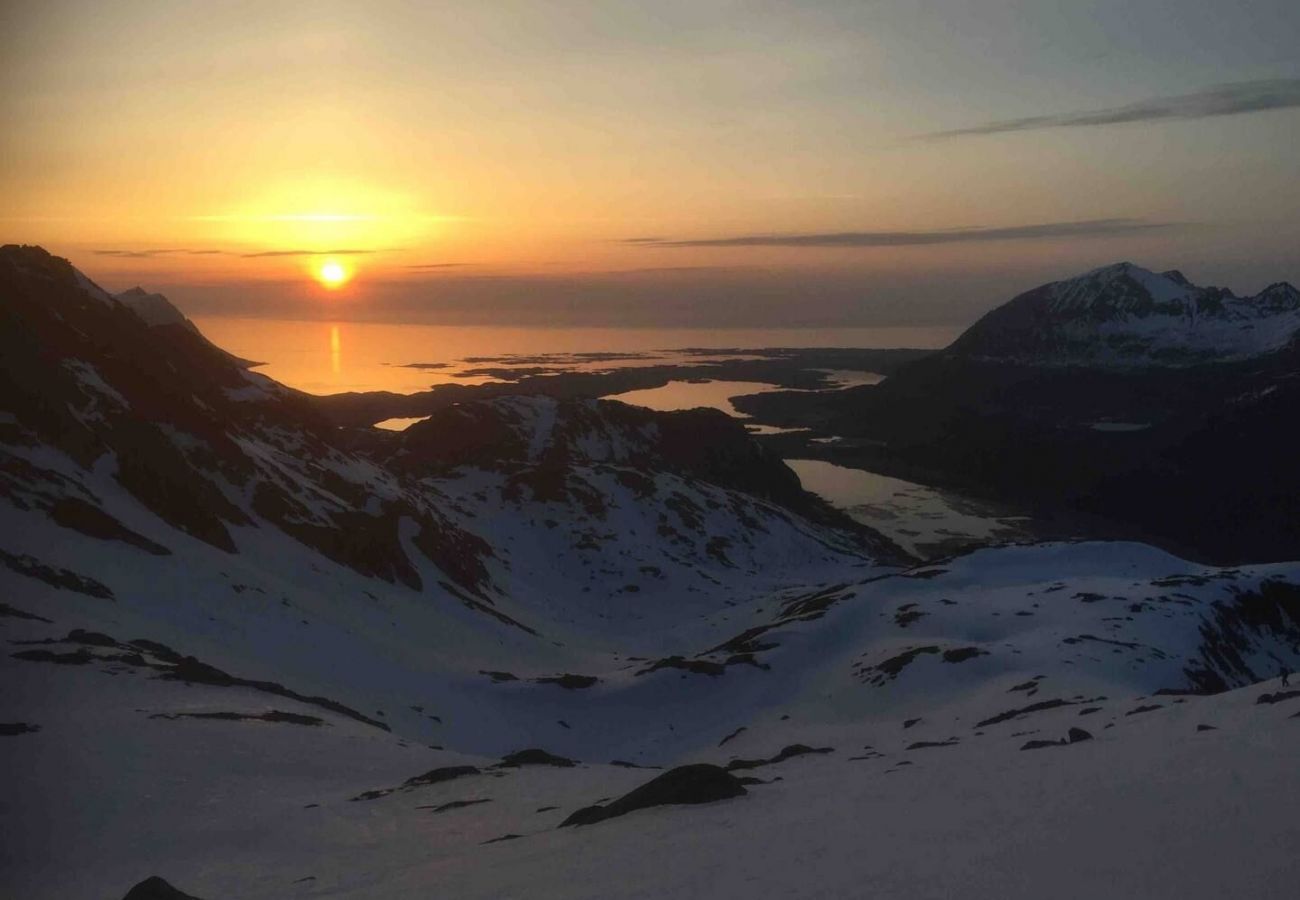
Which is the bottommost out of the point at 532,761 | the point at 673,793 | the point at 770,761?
the point at 532,761

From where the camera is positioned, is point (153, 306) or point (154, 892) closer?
point (154, 892)

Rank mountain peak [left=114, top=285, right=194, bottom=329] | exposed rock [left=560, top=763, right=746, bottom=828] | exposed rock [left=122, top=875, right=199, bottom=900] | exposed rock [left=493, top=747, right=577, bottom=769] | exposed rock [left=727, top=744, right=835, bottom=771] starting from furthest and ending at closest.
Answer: mountain peak [left=114, top=285, right=194, bottom=329], exposed rock [left=493, top=747, right=577, bottom=769], exposed rock [left=727, top=744, right=835, bottom=771], exposed rock [left=560, top=763, right=746, bottom=828], exposed rock [left=122, top=875, right=199, bottom=900]

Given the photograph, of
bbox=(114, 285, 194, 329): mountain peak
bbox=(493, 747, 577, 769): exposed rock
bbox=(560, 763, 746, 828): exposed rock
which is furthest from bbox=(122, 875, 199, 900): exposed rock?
bbox=(114, 285, 194, 329): mountain peak

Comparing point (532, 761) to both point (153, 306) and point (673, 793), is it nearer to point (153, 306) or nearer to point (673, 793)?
point (673, 793)

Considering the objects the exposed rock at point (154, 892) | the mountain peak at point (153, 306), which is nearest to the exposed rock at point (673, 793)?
the exposed rock at point (154, 892)

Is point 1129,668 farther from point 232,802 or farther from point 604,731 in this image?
A: point 232,802

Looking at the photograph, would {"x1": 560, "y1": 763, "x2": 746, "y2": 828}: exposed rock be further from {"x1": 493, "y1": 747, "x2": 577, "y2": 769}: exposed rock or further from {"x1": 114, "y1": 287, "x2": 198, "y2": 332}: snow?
{"x1": 114, "y1": 287, "x2": 198, "y2": 332}: snow

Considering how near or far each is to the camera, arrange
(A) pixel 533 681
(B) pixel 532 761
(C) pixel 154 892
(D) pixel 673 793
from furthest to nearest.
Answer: (A) pixel 533 681, (B) pixel 532 761, (D) pixel 673 793, (C) pixel 154 892

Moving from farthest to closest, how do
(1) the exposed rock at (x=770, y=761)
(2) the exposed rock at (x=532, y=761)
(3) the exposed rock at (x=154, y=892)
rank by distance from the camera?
1. (2) the exposed rock at (x=532, y=761)
2. (1) the exposed rock at (x=770, y=761)
3. (3) the exposed rock at (x=154, y=892)

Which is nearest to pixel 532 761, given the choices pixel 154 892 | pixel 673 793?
pixel 673 793

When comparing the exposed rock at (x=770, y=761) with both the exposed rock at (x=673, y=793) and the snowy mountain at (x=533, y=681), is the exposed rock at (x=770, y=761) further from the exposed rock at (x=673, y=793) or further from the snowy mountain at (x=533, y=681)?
the exposed rock at (x=673, y=793)
